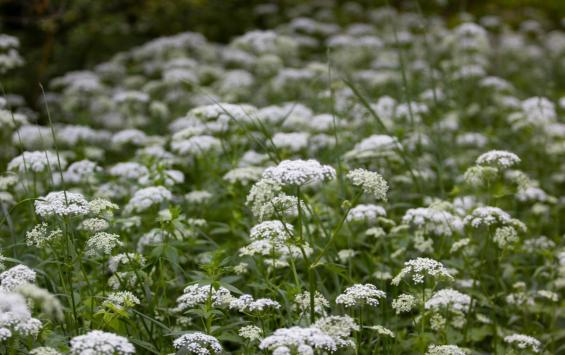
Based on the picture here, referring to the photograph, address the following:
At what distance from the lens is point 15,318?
2875 millimetres

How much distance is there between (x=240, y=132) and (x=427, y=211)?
204 centimetres

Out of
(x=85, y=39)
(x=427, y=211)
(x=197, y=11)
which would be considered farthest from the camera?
(x=197, y=11)

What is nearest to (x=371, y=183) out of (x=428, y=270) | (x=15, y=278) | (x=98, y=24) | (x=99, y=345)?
(x=428, y=270)

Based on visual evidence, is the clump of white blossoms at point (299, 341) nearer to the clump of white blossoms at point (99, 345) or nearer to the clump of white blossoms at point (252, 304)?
the clump of white blossoms at point (252, 304)

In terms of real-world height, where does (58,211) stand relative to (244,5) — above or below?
below

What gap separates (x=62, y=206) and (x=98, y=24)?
7030mm

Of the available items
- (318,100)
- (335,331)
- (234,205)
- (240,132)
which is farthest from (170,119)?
(335,331)

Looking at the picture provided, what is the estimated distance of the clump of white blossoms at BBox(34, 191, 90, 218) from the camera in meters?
3.51

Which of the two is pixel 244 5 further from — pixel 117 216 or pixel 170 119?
pixel 117 216

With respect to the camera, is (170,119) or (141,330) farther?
(170,119)

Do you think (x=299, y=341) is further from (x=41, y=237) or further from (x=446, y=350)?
(x=41, y=237)

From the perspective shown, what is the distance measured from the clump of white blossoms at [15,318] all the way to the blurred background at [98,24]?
6.27 metres

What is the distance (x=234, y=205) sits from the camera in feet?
17.9

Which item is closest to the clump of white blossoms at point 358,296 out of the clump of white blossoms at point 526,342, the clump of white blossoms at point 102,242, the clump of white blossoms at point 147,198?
the clump of white blossoms at point 526,342
